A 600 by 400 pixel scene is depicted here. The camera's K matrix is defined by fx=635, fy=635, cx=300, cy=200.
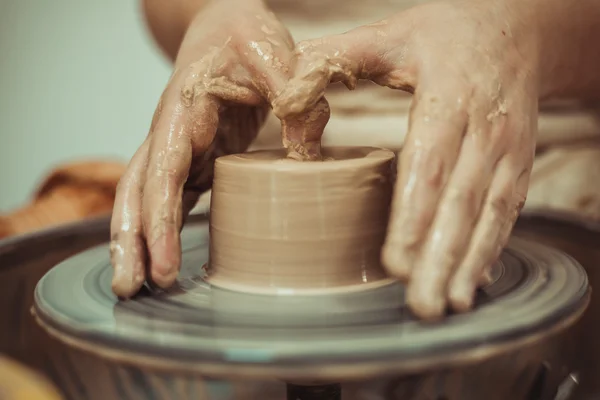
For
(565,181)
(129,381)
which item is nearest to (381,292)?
(129,381)

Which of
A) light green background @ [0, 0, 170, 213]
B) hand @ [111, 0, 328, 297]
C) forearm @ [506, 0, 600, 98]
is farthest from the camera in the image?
light green background @ [0, 0, 170, 213]

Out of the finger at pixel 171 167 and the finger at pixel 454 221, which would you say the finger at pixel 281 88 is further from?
the finger at pixel 454 221

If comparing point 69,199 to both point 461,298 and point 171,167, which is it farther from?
point 461,298

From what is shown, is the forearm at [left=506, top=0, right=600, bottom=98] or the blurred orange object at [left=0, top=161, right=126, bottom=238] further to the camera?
the blurred orange object at [left=0, top=161, right=126, bottom=238]

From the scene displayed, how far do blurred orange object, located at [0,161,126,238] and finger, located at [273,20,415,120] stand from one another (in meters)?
0.90

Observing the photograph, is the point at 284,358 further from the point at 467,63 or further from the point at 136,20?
the point at 136,20

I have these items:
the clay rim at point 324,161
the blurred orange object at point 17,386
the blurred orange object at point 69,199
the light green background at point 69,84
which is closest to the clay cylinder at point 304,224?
the clay rim at point 324,161

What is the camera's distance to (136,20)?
2.45 meters

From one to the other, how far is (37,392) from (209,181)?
1.23 ft

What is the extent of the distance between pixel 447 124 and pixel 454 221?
11 centimetres

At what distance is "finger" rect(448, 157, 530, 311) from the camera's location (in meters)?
0.64

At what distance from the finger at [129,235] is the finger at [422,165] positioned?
0.95ft

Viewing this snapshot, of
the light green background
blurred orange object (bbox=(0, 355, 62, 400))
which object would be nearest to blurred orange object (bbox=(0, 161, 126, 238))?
the light green background

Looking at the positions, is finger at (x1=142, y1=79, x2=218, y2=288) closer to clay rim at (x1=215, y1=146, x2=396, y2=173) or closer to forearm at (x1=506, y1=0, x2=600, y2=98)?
clay rim at (x1=215, y1=146, x2=396, y2=173)
